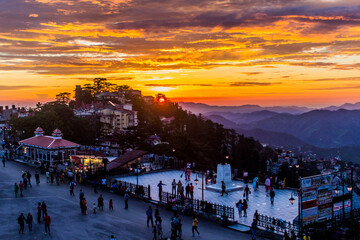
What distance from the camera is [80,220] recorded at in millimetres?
21906

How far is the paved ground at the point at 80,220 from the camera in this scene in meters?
19.4

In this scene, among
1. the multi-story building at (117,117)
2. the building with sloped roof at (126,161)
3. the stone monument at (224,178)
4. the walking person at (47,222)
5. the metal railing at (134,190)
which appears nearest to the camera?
the walking person at (47,222)

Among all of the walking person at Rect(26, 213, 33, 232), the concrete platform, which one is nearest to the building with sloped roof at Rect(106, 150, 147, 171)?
the walking person at Rect(26, 213, 33, 232)

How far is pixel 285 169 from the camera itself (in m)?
77.4

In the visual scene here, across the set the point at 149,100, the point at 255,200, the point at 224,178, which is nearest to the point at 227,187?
the point at 224,178

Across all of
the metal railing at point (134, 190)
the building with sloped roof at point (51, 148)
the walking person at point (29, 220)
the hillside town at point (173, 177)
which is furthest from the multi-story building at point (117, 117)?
the walking person at point (29, 220)

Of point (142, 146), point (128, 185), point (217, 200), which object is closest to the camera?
point (217, 200)

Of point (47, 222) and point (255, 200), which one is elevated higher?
point (47, 222)

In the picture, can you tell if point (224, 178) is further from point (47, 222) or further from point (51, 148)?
point (51, 148)

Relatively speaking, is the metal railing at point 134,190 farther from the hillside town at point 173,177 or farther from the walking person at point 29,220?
the walking person at point 29,220

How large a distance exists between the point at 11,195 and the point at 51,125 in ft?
96.4

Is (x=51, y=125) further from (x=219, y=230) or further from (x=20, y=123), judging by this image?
(x=219, y=230)

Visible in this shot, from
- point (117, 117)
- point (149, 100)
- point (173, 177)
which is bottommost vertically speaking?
point (173, 177)

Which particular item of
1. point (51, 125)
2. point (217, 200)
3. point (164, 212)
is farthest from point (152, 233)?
point (51, 125)
